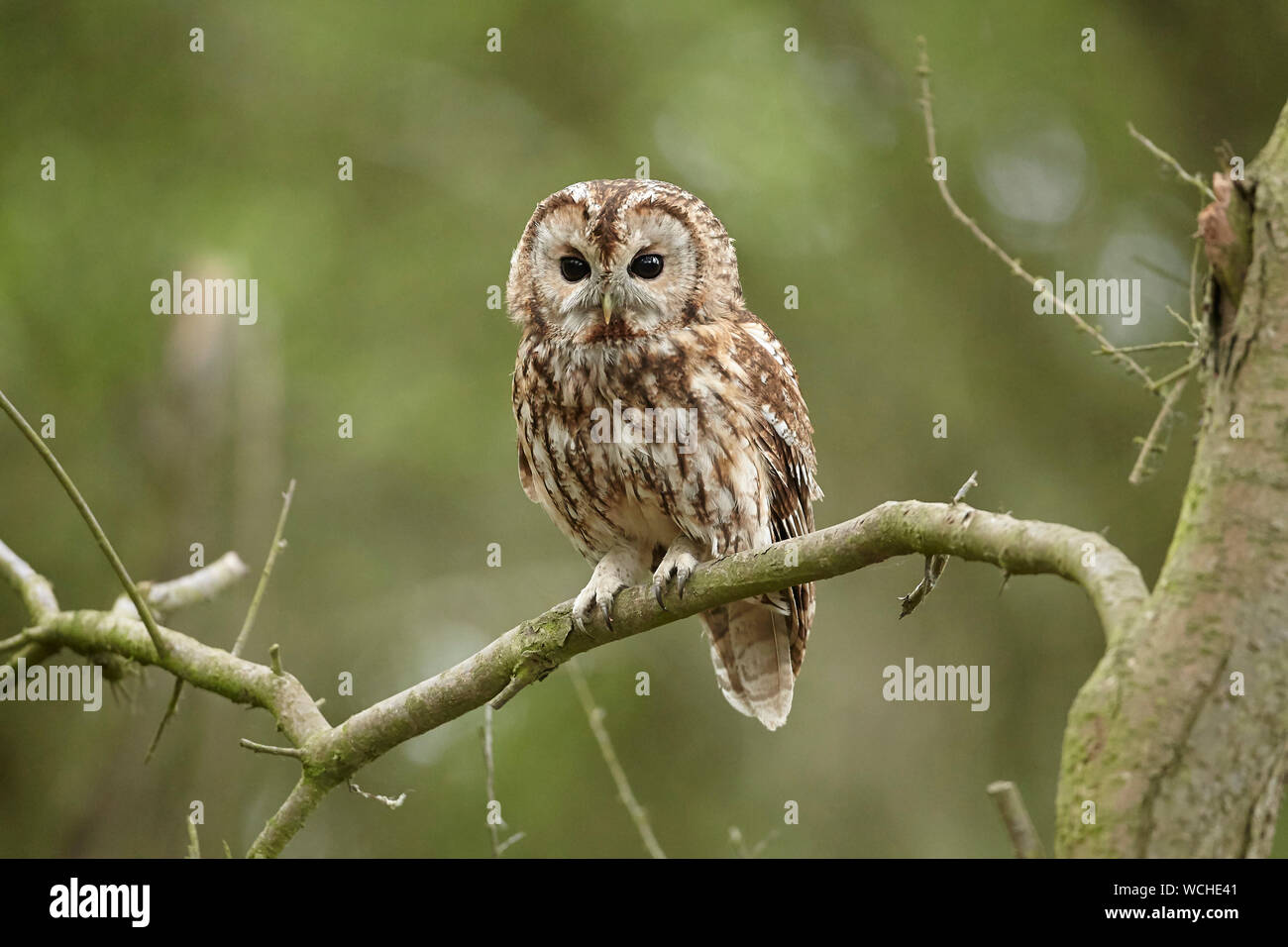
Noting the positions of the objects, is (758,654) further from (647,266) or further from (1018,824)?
(1018,824)

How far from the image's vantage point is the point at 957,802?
32.4 ft

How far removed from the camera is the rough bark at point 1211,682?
1.90 m

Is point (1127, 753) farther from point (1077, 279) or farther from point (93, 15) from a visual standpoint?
point (93, 15)

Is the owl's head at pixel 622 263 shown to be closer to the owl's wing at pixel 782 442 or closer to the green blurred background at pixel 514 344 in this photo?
the owl's wing at pixel 782 442

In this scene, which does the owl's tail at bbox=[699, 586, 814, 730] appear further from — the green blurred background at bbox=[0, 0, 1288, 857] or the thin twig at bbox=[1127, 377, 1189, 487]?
the green blurred background at bbox=[0, 0, 1288, 857]

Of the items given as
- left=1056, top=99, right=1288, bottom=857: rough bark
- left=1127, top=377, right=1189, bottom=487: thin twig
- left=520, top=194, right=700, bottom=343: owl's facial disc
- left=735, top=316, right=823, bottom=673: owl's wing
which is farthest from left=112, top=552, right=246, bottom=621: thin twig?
left=1056, top=99, right=1288, bottom=857: rough bark

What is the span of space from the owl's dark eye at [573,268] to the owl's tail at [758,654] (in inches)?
55.4

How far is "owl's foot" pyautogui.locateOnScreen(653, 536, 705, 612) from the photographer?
397cm

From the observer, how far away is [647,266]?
181 inches

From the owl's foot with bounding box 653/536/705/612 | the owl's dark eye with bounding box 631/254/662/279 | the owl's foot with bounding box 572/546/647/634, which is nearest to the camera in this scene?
the owl's foot with bounding box 653/536/705/612

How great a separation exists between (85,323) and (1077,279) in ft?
22.0

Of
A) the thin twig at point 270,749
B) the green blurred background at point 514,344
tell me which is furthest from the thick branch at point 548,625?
the green blurred background at point 514,344

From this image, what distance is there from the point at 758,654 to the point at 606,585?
3.58 ft
